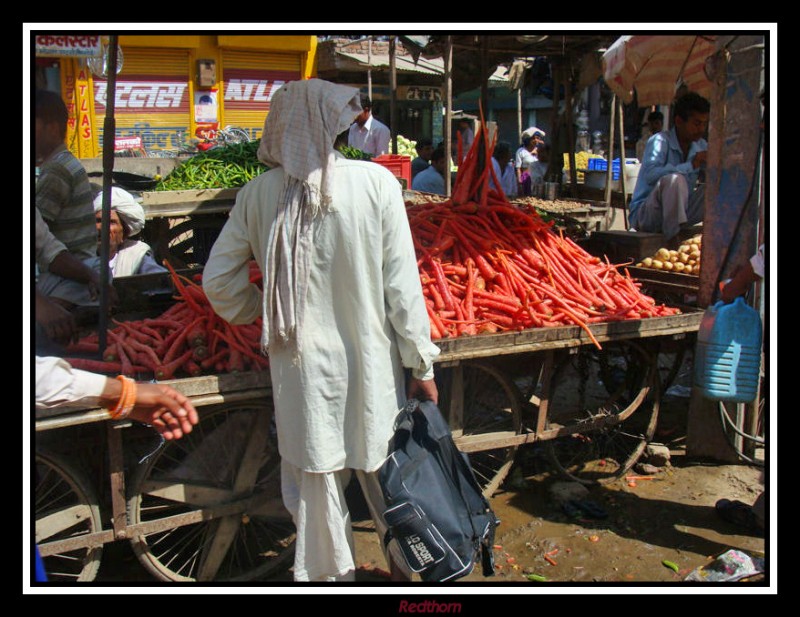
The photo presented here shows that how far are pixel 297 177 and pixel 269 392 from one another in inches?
43.3

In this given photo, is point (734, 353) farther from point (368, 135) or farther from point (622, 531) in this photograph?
point (368, 135)

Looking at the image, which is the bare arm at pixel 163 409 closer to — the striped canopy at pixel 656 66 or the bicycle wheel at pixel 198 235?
the bicycle wheel at pixel 198 235

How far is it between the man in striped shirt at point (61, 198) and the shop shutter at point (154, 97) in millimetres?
10381

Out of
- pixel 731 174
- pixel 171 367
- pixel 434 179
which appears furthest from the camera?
pixel 434 179

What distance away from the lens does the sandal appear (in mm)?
3949

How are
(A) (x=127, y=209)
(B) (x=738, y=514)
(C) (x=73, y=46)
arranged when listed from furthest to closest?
1. (C) (x=73, y=46)
2. (A) (x=127, y=209)
3. (B) (x=738, y=514)

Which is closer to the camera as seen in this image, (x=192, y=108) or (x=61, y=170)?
(x=61, y=170)

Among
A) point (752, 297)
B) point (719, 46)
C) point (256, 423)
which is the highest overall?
point (719, 46)

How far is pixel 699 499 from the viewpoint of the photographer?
4297mm

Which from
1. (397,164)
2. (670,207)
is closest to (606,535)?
(670,207)

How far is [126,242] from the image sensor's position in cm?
462
